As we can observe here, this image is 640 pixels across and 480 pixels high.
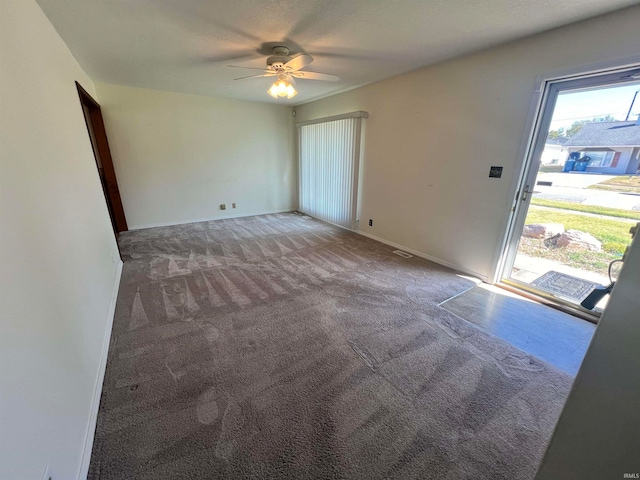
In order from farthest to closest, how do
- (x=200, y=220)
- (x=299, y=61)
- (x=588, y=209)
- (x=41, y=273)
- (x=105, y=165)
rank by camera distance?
(x=200, y=220) → (x=105, y=165) → (x=299, y=61) → (x=588, y=209) → (x=41, y=273)

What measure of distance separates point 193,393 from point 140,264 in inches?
92.0

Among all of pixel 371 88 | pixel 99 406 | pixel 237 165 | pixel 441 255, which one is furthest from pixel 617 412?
pixel 237 165

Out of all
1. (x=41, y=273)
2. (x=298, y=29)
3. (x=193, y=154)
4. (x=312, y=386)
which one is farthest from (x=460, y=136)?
(x=193, y=154)

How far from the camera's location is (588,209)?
223 cm

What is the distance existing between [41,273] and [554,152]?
368 centimetres

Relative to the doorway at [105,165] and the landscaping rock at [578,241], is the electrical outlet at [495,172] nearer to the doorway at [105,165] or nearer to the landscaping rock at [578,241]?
the landscaping rock at [578,241]

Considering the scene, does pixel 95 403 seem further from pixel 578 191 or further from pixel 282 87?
pixel 578 191

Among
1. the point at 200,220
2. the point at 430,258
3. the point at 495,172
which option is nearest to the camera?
the point at 495,172

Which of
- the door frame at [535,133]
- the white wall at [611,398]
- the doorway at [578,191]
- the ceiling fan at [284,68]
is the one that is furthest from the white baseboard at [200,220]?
the white wall at [611,398]

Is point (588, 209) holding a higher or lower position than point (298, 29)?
lower

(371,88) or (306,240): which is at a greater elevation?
(371,88)

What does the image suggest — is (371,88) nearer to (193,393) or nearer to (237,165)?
(237,165)

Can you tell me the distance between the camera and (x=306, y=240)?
4164mm

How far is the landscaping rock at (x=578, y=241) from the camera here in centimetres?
226
